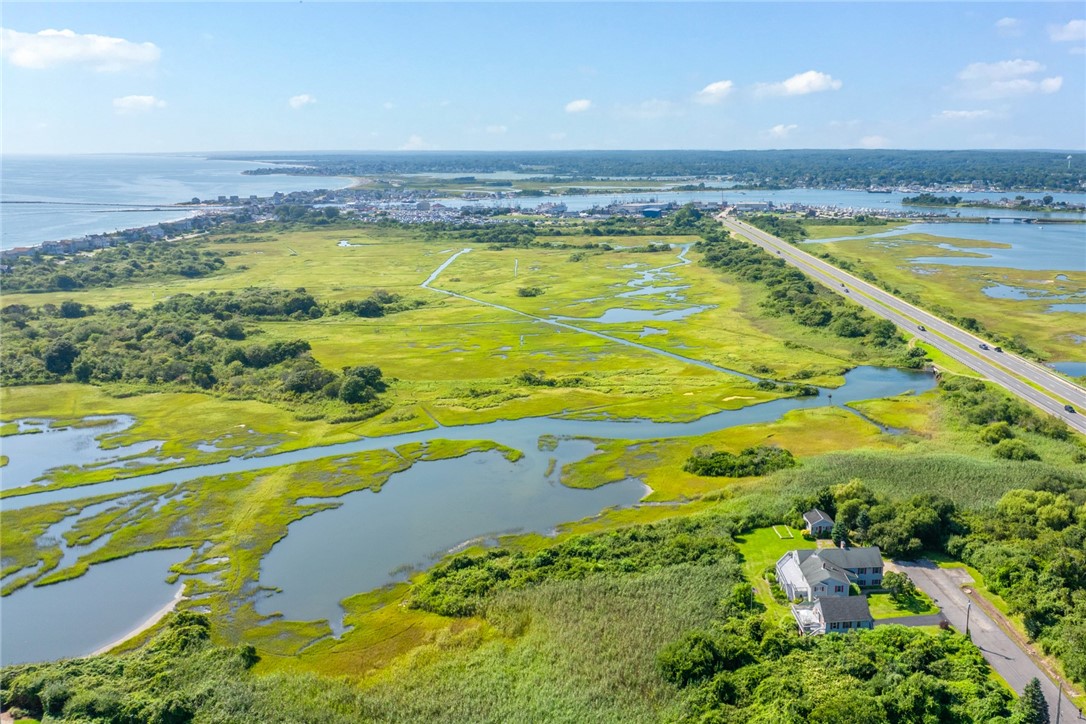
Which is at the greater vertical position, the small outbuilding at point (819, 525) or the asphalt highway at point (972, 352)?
the asphalt highway at point (972, 352)

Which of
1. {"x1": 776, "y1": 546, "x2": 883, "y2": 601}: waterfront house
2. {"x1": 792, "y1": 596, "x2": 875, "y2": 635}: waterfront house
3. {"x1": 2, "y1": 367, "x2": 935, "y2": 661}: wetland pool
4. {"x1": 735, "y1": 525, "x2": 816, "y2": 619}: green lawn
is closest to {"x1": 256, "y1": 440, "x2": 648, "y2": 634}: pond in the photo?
{"x1": 2, "y1": 367, "x2": 935, "y2": 661}: wetland pool

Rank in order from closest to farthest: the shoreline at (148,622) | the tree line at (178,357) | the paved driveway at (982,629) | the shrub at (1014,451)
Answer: the paved driveway at (982,629) → the shoreline at (148,622) → the shrub at (1014,451) → the tree line at (178,357)

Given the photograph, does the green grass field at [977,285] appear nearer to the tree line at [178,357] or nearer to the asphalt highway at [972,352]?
the asphalt highway at [972,352]

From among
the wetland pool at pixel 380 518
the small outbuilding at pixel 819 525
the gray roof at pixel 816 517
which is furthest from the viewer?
the gray roof at pixel 816 517

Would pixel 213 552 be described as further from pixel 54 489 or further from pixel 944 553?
pixel 944 553

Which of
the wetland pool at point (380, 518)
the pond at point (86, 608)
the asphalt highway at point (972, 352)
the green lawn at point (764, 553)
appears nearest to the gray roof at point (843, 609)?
the green lawn at point (764, 553)

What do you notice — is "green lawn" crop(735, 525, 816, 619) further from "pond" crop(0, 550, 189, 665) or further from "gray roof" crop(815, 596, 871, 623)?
"pond" crop(0, 550, 189, 665)

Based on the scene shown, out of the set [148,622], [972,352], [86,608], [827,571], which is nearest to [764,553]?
[827,571]
